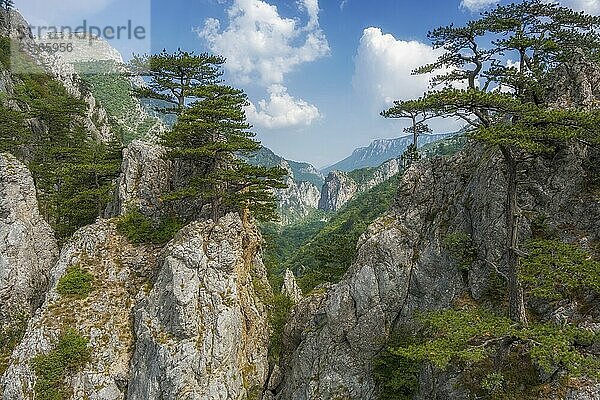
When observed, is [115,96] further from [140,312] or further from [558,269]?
[558,269]

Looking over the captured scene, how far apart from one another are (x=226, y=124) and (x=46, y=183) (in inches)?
819

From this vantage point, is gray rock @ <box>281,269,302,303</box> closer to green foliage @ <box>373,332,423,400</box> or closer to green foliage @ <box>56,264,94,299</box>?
green foliage @ <box>56,264,94,299</box>

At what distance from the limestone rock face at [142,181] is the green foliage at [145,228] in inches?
23.7

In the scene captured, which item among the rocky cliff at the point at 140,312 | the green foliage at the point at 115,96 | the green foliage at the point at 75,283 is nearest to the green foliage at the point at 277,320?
the rocky cliff at the point at 140,312

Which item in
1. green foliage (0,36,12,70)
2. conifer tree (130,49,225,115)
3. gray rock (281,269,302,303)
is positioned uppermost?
green foliage (0,36,12,70)

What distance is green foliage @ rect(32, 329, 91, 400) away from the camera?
22.4 m

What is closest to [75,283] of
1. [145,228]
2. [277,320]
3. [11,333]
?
[145,228]

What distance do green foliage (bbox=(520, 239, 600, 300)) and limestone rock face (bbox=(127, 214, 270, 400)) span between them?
16222 millimetres

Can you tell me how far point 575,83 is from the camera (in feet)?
66.3

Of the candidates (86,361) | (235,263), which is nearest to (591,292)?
(235,263)

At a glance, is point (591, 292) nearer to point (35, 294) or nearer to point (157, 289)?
point (157, 289)

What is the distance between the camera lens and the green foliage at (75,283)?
25.0 meters

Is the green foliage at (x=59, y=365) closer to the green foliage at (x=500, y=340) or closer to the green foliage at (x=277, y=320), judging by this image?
the green foliage at (x=277, y=320)

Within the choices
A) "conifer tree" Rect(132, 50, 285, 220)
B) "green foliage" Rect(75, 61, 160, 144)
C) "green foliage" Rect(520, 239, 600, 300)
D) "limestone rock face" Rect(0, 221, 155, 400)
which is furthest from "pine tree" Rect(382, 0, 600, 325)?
"green foliage" Rect(75, 61, 160, 144)
